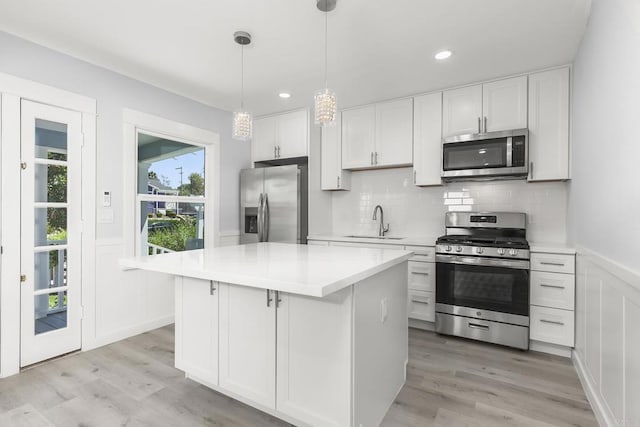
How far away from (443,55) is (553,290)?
220 cm

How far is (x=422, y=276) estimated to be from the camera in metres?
3.33

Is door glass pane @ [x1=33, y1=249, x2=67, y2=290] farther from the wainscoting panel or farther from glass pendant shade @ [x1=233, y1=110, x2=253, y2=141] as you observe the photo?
the wainscoting panel

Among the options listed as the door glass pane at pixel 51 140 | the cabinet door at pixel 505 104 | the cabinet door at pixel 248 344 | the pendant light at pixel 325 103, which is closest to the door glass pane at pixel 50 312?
the door glass pane at pixel 51 140

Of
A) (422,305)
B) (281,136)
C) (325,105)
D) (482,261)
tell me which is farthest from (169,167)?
(482,261)

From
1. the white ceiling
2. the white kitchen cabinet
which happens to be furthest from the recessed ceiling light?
the white kitchen cabinet

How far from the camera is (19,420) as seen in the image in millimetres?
1865

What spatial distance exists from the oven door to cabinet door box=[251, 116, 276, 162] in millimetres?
2542

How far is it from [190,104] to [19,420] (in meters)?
3.10

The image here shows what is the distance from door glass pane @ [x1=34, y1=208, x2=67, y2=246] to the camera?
256cm

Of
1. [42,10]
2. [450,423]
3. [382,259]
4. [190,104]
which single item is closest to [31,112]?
[42,10]

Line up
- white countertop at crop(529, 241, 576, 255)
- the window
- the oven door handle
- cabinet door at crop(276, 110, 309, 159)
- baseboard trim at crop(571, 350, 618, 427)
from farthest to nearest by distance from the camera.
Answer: cabinet door at crop(276, 110, 309, 159) < the window < the oven door handle < white countertop at crop(529, 241, 576, 255) < baseboard trim at crop(571, 350, 618, 427)

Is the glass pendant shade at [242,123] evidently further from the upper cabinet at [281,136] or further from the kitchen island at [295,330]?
the upper cabinet at [281,136]

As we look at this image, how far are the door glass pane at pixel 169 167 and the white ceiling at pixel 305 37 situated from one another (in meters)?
0.64

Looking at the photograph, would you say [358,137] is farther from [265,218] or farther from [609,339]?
[609,339]
